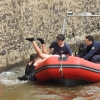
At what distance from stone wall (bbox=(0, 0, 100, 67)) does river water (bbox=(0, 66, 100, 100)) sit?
1.49 metres

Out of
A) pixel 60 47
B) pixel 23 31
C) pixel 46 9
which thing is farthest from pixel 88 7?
pixel 60 47

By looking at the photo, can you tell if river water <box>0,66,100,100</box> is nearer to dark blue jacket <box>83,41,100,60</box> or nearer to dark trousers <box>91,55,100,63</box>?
dark trousers <box>91,55,100,63</box>

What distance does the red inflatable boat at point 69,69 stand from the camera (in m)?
7.84

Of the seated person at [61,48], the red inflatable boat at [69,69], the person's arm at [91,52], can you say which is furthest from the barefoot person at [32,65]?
the person's arm at [91,52]

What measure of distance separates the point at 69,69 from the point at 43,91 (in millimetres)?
775

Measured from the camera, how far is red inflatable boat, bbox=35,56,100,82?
7.84 m

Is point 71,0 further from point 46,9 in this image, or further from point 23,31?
point 23,31

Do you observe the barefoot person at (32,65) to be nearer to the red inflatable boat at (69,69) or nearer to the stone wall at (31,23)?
the red inflatable boat at (69,69)

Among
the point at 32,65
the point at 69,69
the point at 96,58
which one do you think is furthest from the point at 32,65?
the point at 96,58

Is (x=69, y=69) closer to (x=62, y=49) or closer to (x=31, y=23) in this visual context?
(x=62, y=49)

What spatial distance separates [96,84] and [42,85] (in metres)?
1.24

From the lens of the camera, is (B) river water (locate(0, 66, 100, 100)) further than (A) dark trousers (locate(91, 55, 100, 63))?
No

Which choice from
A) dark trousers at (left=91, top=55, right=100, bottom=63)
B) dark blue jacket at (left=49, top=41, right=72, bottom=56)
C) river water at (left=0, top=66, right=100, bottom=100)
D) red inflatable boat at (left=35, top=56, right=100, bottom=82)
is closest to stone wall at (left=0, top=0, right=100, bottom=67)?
river water at (left=0, top=66, right=100, bottom=100)

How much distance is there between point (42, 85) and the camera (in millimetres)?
8648
